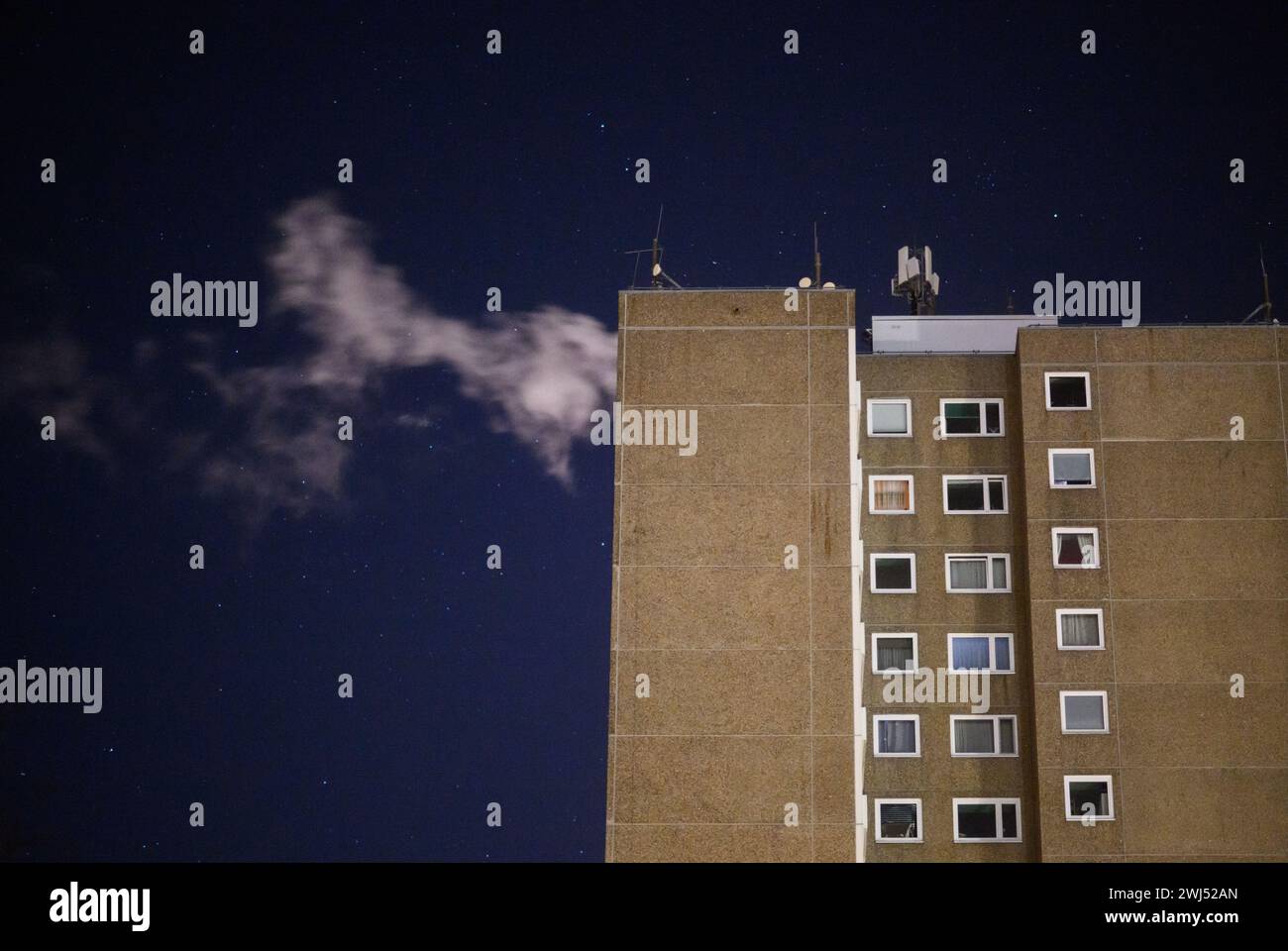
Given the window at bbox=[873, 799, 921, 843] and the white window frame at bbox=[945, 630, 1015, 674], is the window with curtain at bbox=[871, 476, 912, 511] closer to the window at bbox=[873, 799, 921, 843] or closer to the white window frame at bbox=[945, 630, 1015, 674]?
the white window frame at bbox=[945, 630, 1015, 674]

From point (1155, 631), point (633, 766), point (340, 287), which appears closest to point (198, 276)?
point (340, 287)

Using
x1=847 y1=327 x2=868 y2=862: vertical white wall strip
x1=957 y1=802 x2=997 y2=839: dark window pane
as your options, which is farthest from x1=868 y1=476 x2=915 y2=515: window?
x1=957 y1=802 x2=997 y2=839: dark window pane

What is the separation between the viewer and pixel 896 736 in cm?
3922

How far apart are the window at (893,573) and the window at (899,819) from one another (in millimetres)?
5958

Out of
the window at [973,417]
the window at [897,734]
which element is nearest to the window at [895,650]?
the window at [897,734]

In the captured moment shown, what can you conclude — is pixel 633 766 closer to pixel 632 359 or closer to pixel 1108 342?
pixel 632 359

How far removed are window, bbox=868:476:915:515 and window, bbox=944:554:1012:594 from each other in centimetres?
192

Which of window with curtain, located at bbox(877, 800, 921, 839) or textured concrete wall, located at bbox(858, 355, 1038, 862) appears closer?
window with curtain, located at bbox(877, 800, 921, 839)

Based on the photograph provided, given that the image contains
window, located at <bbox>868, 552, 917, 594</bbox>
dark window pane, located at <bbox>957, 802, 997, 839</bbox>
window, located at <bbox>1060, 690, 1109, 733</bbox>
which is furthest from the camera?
window, located at <bbox>868, 552, 917, 594</bbox>

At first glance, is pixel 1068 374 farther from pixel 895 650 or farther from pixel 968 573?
pixel 895 650

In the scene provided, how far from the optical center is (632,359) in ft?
117

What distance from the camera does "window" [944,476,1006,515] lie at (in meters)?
40.8

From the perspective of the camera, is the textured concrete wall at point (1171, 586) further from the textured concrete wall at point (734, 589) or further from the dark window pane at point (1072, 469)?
the textured concrete wall at point (734, 589)
